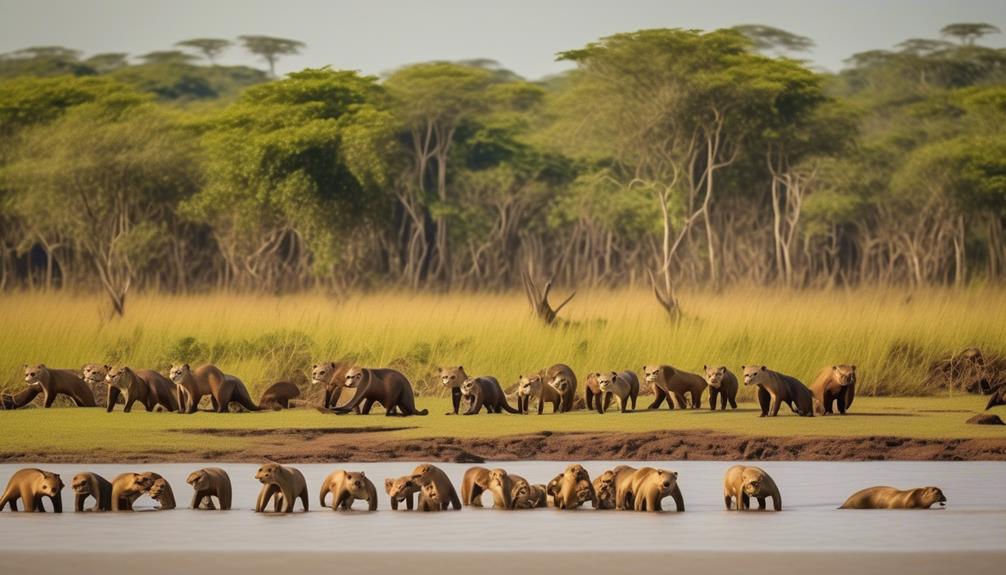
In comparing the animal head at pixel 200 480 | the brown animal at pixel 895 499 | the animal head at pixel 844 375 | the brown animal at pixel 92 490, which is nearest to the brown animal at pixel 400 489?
the animal head at pixel 200 480

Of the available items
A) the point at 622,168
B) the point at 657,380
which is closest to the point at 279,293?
the point at 622,168

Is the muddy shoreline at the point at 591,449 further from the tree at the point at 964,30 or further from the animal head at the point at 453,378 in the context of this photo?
the tree at the point at 964,30

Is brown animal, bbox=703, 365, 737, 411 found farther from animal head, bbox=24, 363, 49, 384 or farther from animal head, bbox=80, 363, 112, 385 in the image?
animal head, bbox=24, 363, 49, 384

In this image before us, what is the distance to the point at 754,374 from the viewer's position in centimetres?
1507

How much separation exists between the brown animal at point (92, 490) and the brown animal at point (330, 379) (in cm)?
510

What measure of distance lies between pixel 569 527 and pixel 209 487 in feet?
7.23

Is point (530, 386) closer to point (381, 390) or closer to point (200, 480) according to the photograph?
point (381, 390)

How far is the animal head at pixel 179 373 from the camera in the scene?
15.9m

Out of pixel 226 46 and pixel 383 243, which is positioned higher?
pixel 226 46

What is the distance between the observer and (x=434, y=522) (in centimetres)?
1053

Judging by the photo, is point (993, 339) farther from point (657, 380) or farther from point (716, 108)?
point (716, 108)

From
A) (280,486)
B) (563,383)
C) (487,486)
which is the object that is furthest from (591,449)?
(280,486)

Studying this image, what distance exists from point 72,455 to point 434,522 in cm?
424

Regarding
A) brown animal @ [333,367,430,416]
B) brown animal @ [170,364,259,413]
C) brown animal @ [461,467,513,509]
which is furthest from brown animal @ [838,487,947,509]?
brown animal @ [170,364,259,413]
